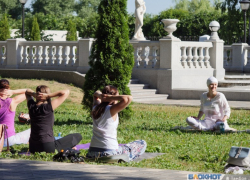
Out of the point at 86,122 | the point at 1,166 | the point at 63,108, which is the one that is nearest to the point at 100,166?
the point at 1,166

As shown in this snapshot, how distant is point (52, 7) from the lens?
343ft

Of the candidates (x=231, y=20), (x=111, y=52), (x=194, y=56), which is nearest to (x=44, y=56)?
A: (x=194, y=56)

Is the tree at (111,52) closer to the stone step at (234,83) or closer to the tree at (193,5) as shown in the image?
the stone step at (234,83)

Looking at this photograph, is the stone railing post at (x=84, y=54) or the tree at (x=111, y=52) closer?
the tree at (x=111, y=52)

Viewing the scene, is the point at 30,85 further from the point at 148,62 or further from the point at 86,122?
the point at 86,122

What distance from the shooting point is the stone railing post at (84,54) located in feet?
74.3

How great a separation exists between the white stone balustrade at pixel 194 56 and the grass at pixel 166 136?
13.9 ft

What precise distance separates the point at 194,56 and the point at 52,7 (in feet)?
277

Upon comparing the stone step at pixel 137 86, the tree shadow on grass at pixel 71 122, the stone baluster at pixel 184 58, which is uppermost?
the stone baluster at pixel 184 58

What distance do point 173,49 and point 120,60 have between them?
7.24m

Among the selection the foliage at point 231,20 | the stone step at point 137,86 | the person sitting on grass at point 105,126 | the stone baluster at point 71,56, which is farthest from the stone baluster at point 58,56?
the foliage at point 231,20

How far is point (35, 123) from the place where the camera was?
9555mm

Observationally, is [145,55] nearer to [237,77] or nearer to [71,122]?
[237,77]

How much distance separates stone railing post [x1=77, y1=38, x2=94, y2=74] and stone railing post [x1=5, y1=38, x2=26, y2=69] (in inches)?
123
